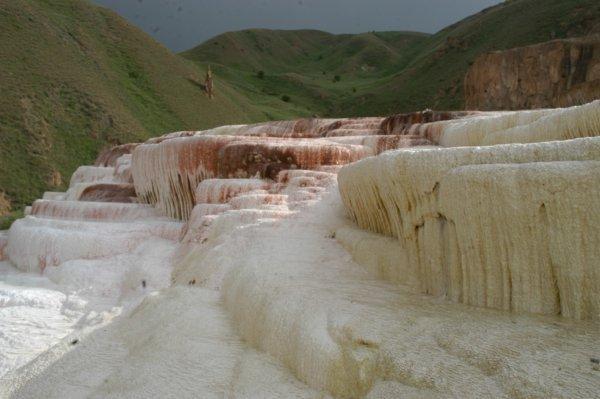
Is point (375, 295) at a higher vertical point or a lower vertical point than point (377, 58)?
Result: lower

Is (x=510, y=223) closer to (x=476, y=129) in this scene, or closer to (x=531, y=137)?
(x=531, y=137)

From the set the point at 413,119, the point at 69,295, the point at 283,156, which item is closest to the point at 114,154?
the point at 69,295

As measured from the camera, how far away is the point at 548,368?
2.29 meters

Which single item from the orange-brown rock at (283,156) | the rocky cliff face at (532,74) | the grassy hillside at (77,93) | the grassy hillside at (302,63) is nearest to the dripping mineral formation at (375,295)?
the orange-brown rock at (283,156)

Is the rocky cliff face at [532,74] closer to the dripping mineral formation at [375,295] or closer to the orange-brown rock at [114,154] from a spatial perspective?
the orange-brown rock at [114,154]

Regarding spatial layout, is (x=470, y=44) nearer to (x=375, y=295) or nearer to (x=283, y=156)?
(x=283, y=156)

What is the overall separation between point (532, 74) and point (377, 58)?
52.9m

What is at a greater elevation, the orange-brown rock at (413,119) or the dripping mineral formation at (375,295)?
the orange-brown rock at (413,119)

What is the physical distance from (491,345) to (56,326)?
6082mm

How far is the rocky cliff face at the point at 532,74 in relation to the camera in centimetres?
2119

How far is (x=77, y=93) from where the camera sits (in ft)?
115

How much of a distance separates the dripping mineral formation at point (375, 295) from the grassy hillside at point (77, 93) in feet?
77.6

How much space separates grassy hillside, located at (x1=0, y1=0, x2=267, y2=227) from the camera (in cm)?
2914

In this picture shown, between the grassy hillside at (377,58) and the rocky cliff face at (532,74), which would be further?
the grassy hillside at (377,58)
